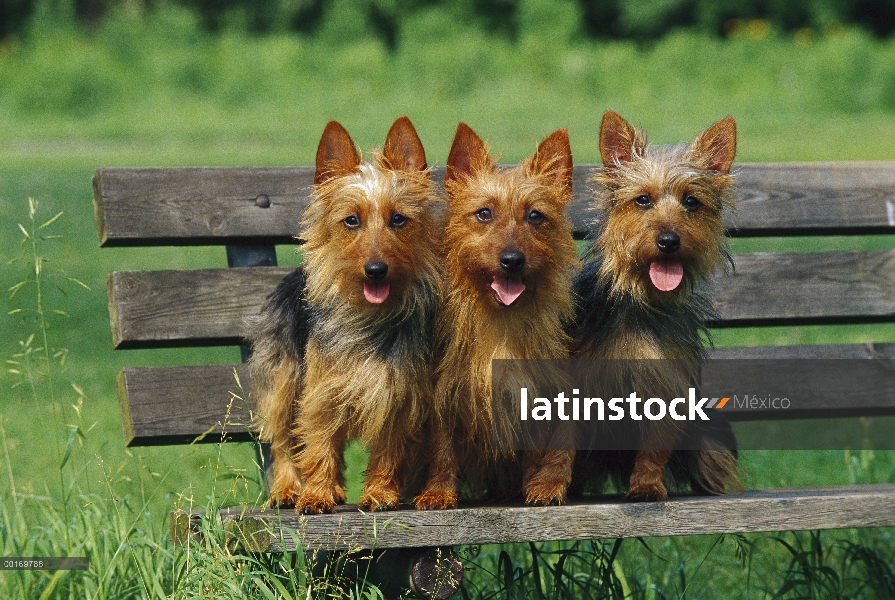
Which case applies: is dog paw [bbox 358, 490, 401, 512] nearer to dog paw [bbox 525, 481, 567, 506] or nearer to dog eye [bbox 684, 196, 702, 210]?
dog paw [bbox 525, 481, 567, 506]

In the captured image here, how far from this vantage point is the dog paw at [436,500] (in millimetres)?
3389

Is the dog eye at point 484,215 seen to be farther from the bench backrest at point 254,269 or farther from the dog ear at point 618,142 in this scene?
the bench backrest at point 254,269

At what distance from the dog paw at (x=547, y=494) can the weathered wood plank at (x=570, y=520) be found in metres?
0.06

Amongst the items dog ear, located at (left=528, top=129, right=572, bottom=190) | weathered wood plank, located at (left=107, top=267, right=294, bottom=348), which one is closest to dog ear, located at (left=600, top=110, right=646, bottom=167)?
dog ear, located at (left=528, top=129, right=572, bottom=190)

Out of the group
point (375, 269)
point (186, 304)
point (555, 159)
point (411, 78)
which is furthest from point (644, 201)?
point (411, 78)

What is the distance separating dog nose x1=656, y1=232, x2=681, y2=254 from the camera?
3.40 m

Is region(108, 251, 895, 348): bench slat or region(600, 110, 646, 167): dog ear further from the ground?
region(600, 110, 646, 167): dog ear

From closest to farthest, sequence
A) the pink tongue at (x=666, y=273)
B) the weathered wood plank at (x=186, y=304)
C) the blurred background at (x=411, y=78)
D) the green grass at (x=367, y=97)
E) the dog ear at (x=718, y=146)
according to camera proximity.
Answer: the pink tongue at (x=666, y=273), the dog ear at (x=718, y=146), the weathered wood plank at (x=186, y=304), the green grass at (x=367, y=97), the blurred background at (x=411, y=78)

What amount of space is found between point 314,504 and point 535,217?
42.7 inches

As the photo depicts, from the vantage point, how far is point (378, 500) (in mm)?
3377

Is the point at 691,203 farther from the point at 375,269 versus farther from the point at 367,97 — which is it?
the point at 367,97

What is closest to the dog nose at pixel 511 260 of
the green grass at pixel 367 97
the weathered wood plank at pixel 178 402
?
the weathered wood plank at pixel 178 402

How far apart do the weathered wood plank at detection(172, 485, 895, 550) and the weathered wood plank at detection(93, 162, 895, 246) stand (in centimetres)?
109

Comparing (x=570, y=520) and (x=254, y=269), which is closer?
(x=570, y=520)
